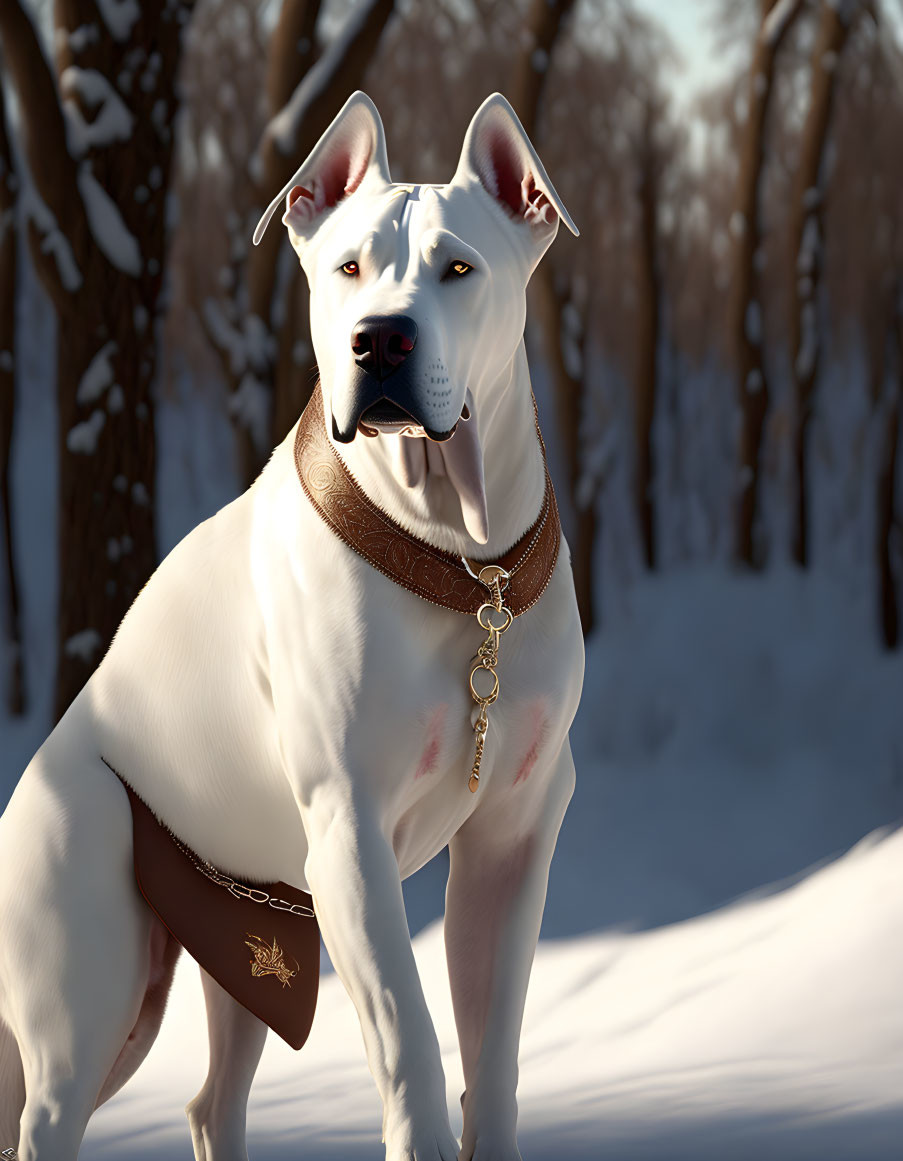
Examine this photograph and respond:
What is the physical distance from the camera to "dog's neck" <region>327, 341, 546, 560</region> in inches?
71.7

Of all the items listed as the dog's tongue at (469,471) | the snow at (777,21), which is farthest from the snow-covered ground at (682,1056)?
the snow at (777,21)

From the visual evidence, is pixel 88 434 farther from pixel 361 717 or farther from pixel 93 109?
pixel 361 717

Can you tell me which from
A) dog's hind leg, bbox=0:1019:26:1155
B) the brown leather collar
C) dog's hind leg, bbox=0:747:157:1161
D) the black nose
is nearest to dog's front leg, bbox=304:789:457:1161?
the brown leather collar

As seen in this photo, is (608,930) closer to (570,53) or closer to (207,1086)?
(207,1086)

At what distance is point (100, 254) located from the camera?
4477 millimetres

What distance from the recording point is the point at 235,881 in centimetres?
204

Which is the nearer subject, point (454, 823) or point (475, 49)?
point (454, 823)

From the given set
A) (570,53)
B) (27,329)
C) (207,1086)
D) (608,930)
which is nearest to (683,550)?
(570,53)

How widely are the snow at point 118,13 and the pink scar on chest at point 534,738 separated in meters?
3.48

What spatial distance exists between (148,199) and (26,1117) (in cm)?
334

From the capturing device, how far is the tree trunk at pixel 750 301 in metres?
7.70

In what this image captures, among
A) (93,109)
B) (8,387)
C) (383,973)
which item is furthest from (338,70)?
(383,973)

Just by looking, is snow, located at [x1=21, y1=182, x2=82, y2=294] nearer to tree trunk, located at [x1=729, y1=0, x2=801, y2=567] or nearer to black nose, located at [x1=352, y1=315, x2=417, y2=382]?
black nose, located at [x1=352, y1=315, x2=417, y2=382]

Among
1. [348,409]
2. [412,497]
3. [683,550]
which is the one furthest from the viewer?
[683,550]
